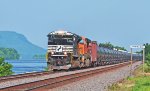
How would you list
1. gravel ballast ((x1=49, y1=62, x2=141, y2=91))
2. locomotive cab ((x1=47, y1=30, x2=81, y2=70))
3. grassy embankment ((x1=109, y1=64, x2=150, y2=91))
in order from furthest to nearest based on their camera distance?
locomotive cab ((x1=47, y1=30, x2=81, y2=70))
gravel ballast ((x1=49, y1=62, x2=141, y2=91))
grassy embankment ((x1=109, y1=64, x2=150, y2=91))

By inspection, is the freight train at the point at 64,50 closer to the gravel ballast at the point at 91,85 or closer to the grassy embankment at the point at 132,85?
the gravel ballast at the point at 91,85

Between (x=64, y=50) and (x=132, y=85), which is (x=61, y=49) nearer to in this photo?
(x=64, y=50)

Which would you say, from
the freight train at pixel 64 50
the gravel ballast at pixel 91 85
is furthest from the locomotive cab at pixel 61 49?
the gravel ballast at pixel 91 85

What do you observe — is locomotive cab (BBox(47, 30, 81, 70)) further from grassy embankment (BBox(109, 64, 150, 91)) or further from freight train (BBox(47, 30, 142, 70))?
grassy embankment (BBox(109, 64, 150, 91))

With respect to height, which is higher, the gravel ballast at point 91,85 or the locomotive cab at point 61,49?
the locomotive cab at point 61,49

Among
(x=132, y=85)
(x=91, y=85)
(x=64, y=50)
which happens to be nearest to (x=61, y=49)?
(x=64, y=50)

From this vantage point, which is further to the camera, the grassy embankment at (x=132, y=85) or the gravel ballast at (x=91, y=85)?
the gravel ballast at (x=91, y=85)

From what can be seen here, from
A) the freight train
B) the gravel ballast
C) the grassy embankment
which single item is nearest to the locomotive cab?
the freight train

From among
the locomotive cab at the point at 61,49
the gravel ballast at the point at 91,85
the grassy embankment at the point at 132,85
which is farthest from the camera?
the locomotive cab at the point at 61,49

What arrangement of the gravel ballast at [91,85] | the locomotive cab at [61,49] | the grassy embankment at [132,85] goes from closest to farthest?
the grassy embankment at [132,85] → the gravel ballast at [91,85] → the locomotive cab at [61,49]

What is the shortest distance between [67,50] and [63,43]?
3.11 feet

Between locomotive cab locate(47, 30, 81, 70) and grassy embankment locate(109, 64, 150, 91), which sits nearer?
grassy embankment locate(109, 64, 150, 91)

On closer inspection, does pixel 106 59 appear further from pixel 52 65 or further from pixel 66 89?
pixel 66 89

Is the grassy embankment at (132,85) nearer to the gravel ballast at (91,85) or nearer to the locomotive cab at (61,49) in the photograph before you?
the gravel ballast at (91,85)
